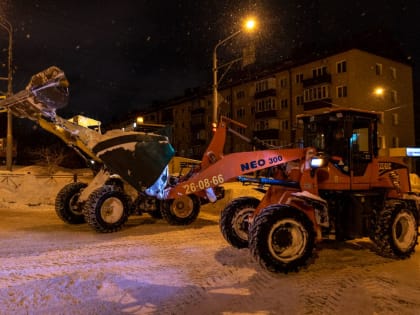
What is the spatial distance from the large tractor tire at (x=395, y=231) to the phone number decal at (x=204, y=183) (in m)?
3.10

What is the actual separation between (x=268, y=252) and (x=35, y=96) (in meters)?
6.36

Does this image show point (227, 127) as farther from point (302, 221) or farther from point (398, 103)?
point (398, 103)

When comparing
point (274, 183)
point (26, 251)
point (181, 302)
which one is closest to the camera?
point (181, 302)

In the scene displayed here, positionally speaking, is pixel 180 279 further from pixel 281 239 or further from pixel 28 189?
pixel 28 189

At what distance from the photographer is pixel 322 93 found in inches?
1565

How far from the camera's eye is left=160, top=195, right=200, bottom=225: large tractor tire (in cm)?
1166

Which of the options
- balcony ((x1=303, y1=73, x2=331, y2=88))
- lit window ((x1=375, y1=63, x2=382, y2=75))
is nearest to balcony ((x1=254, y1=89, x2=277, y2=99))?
balcony ((x1=303, y1=73, x2=331, y2=88))

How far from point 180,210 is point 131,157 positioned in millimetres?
2275

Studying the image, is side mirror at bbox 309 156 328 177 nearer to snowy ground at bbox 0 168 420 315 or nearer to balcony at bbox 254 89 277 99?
snowy ground at bbox 0 168 420 315

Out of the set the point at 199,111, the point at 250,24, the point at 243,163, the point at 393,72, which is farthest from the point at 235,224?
the point at 199,111

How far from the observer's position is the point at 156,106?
233 feet

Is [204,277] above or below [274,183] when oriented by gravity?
below

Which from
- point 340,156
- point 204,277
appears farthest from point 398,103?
point 204,277

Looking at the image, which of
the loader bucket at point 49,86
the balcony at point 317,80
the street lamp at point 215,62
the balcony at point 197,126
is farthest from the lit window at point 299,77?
the loader bucket at point 49,86
